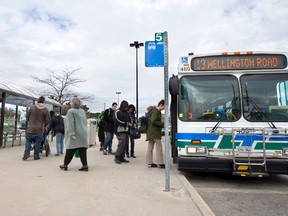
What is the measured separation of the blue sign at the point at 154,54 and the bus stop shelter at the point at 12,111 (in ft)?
24.4

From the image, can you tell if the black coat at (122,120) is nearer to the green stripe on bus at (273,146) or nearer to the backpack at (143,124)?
the backpack at (143,124)

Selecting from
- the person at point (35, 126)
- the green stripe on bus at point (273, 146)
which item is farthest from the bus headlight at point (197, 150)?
the person at point (35, 126)

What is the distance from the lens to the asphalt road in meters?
4.50

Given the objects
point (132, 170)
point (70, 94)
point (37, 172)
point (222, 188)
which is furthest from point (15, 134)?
point (70, 94)

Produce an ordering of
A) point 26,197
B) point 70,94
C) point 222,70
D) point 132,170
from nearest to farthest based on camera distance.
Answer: point 26,197, point 222,70, point 132,170, point 70,94

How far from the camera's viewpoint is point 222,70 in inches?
249

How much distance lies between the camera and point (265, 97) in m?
6.07

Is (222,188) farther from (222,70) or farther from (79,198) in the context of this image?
(79,198)

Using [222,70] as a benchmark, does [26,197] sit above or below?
below

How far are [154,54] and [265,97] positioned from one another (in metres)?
2.76

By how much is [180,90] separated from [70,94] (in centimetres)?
2770

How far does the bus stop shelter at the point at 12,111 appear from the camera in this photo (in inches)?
425

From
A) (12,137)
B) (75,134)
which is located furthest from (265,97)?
(12,137)

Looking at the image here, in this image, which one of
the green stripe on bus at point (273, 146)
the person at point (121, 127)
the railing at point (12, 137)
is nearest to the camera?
the green stripe on bus at point (273, 146)
